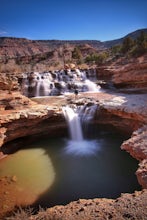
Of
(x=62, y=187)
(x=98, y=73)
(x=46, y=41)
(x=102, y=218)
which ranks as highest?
(x=46, y=41)

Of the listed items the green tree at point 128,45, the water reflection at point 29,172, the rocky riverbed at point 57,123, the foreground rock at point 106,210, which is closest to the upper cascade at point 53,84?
the rocky riverbed at point 57,123

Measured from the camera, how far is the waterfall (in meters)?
12.6

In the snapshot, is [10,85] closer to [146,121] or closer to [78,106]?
[78,106]

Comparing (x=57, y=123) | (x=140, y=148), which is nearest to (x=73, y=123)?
(x=57, y=123)

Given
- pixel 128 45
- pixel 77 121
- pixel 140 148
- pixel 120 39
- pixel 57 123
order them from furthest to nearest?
pixel 120 39
pixel 128 45
pixel 57 123
pixel 77 121
pixel 140 148

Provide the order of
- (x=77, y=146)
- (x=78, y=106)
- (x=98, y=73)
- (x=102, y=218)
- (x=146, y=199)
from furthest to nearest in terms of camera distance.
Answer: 1. (x=98, y=73)
2. (x=78, y=106)
3. (x=77, y=146)
4. (x=146, y=199)
5. (x=102, y=218)

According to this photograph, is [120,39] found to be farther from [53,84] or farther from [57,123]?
[57,123]

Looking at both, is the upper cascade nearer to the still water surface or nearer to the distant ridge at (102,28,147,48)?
the still water surface

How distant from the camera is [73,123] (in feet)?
42.0

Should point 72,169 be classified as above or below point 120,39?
below

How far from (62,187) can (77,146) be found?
3948 mm

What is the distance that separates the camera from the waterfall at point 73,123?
41.5 feet

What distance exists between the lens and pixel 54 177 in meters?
9.01

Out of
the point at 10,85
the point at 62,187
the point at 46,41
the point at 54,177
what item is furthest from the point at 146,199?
the point at 46,41
